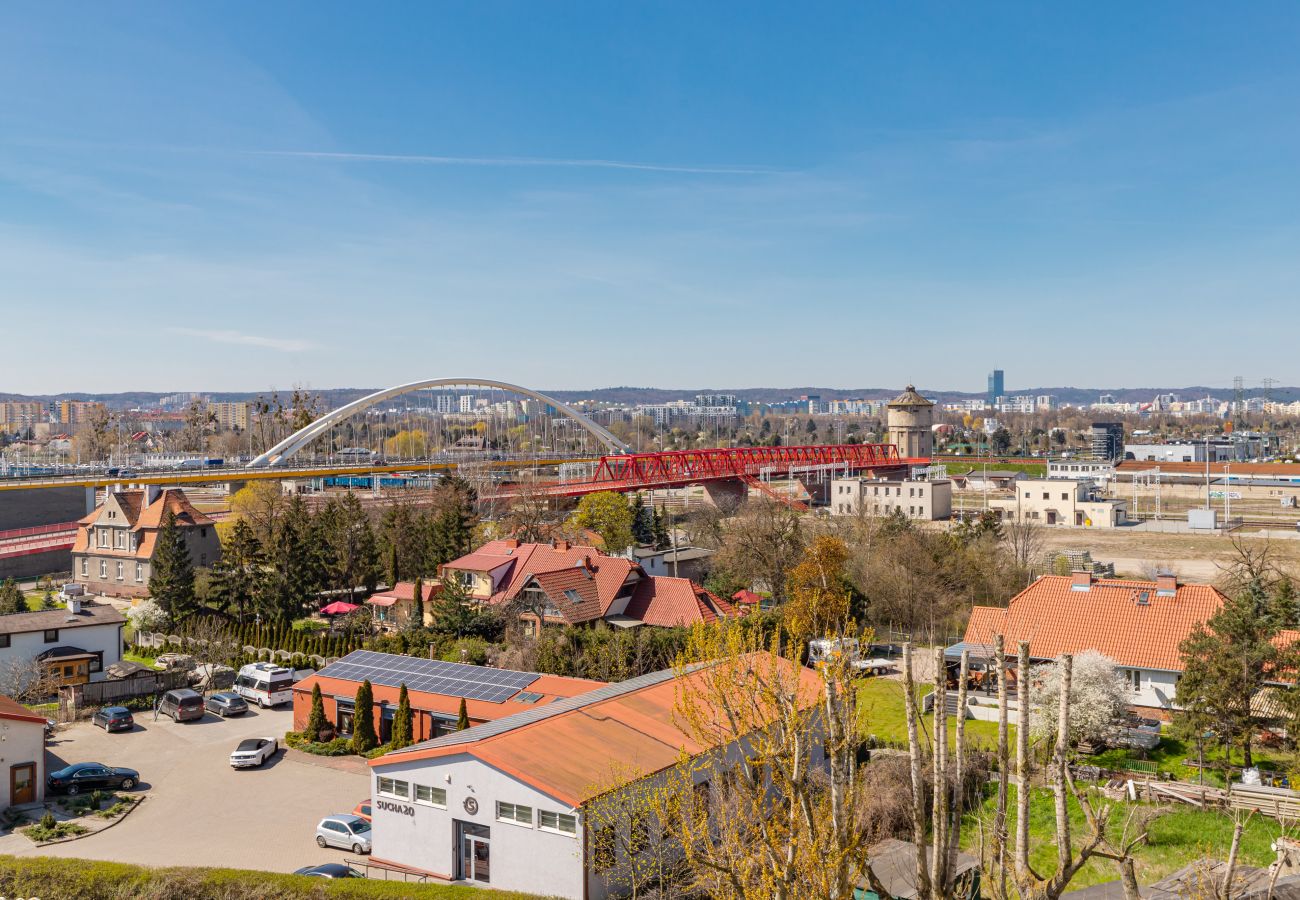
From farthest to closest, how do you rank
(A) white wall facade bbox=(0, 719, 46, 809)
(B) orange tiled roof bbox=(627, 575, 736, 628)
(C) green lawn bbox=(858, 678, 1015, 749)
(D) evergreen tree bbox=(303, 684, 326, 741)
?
1. (B) orange tiled roof bbox=(627, 575, 736, 628)
2. (D) evergreen tree bbox=(303, 684, 326, 741)
3. (C) green lawn bbox=(858, 678, 1015, 749)
4. (A) white wall facade bbox=(0, 719, 46, 809)

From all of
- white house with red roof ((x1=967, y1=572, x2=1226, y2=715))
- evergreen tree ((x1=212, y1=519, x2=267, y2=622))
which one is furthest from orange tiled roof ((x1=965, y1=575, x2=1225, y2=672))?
evergreen tree ((x1=212, y1=519, x2=267, y2=622))

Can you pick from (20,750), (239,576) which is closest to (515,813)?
(20,750)

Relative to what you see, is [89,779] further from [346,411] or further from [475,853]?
[346,411]

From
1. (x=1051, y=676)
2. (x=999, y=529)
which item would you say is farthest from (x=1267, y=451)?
(x=1051, y=676)

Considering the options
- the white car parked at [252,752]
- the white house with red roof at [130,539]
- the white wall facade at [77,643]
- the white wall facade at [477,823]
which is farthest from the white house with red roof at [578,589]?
the white house with red roof at [130,539]

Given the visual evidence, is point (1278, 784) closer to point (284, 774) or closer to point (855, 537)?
point (284, 774)

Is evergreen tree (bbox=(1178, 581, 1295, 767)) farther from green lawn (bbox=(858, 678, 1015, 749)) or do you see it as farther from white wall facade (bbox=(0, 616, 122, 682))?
white wall facade (bbox=(0, 616, 122, 682))
